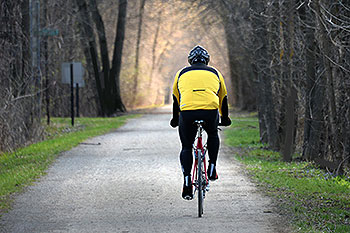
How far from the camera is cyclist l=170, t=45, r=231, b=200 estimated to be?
891cm

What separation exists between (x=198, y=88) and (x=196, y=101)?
0.16m

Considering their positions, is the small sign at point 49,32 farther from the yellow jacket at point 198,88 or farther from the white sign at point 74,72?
the yellow jacket at point 198,88

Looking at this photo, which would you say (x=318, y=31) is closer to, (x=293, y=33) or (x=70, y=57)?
(x=293, y=33)

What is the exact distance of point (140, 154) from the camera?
693 inches

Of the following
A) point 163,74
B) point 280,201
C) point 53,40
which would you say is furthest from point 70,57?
point 163,74

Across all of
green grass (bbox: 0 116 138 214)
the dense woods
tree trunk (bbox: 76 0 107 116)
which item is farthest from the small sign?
tree trunk (bbox: 76 0 107 116)

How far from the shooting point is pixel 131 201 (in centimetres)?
1048

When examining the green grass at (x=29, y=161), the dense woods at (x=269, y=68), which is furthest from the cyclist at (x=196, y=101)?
the green grass at (x=29, y=161)

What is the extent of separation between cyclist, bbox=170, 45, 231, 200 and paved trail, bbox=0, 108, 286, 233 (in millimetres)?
638

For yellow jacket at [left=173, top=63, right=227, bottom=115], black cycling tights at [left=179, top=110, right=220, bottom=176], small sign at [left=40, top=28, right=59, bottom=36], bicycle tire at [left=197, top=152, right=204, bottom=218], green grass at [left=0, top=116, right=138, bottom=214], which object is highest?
small sign at [left=40, top=28, right=59, bottom=36]

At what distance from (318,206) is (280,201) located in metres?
0.60

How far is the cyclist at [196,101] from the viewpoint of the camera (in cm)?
891

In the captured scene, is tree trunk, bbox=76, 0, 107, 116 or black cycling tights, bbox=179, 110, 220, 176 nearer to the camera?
black cycling tights, bbox=179, 110, 220, 176

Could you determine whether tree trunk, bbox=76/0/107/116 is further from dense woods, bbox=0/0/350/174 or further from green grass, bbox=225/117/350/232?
green grass, bbox=225/117/350/232
